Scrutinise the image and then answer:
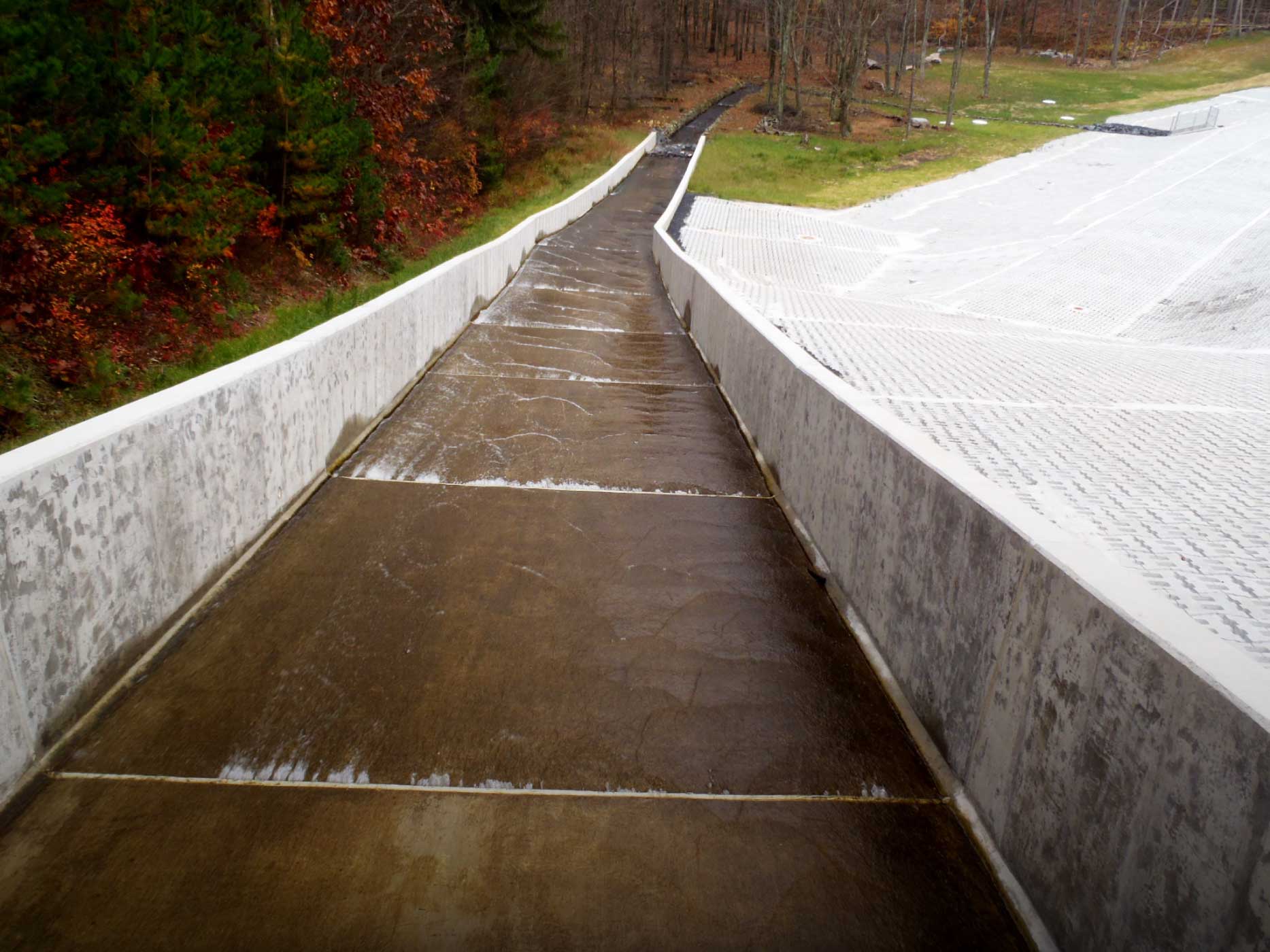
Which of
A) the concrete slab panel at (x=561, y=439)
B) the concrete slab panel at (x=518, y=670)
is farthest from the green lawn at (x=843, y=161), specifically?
the concrete slab panel at (x=518, y=670)

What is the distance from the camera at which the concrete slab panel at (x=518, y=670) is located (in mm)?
3830

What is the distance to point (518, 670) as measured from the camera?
179 inches

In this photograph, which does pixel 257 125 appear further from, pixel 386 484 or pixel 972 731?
pixel 972 731

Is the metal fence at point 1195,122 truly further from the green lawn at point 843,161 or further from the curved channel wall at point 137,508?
the curved channel wall at point 137,508

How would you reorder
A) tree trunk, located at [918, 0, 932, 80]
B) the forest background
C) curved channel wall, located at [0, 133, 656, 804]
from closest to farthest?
curved channel wall, located at [0, 133, 656, 804] → the forest background → tree trunk, located at [918, 0, 932, 80]

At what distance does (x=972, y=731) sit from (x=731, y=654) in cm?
146

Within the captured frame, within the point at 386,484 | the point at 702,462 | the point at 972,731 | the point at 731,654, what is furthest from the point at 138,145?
the point at 972,731

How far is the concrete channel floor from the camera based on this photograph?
9.95 feet

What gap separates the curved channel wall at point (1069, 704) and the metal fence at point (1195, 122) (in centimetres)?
5316

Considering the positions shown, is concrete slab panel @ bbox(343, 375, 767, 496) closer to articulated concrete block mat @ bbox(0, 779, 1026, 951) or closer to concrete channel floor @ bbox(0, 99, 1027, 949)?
concrete channel floor @ bbox(0, 99, 1027, 949)

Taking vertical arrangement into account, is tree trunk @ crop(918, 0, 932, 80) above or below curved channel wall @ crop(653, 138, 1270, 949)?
above

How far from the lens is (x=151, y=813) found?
3.38 meters

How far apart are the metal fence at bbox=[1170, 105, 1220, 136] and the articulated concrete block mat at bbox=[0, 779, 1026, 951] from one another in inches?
2150

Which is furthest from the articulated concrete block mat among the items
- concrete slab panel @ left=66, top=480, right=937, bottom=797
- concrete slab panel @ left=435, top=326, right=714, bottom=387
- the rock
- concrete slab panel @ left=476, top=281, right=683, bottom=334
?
the rock
